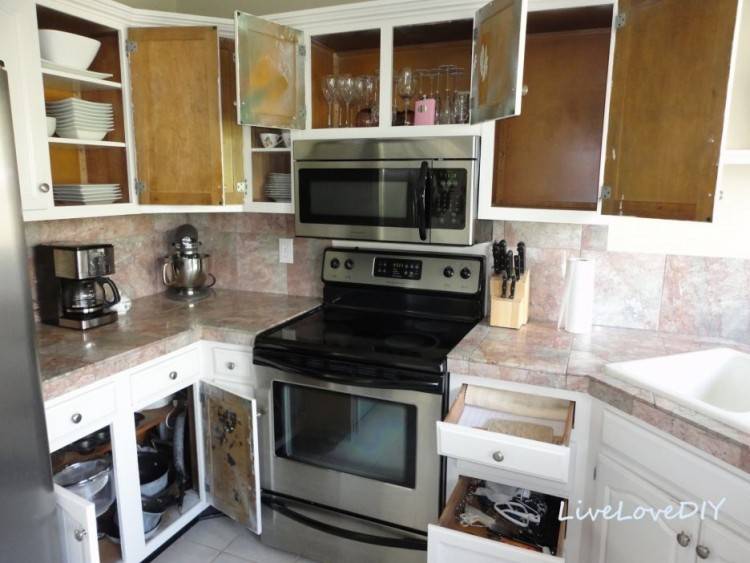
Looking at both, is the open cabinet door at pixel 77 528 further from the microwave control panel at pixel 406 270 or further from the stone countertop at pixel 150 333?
the microwave control panel at pixel 406 270

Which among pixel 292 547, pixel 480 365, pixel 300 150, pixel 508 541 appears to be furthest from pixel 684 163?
pixel 292 547

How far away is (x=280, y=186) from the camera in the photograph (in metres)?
2.31

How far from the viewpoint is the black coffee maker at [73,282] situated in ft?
6.56

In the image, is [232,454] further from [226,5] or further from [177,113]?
[226,5]

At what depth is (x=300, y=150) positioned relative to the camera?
2.16 m

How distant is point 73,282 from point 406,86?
148 cm

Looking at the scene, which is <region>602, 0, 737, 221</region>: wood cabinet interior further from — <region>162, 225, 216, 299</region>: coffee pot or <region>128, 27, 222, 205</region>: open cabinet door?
<region>162, 225, 216, 299</region>: coffee pot

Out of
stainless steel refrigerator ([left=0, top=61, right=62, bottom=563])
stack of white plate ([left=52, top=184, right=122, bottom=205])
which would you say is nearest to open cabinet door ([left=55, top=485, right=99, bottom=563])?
stainless steel refrigerator ([left=0, top=61, right=62, bottom=563])

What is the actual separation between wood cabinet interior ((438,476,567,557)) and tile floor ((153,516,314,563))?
2.54ft

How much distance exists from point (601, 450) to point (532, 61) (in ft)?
4.57

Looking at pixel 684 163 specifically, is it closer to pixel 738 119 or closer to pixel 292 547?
pixel 738 119

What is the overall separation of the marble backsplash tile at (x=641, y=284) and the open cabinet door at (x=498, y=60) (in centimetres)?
59

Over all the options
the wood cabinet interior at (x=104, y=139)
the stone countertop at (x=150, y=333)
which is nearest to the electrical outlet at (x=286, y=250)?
the stone countertop at (x=150, y=333)

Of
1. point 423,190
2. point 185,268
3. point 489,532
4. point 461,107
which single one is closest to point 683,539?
point 489,532
